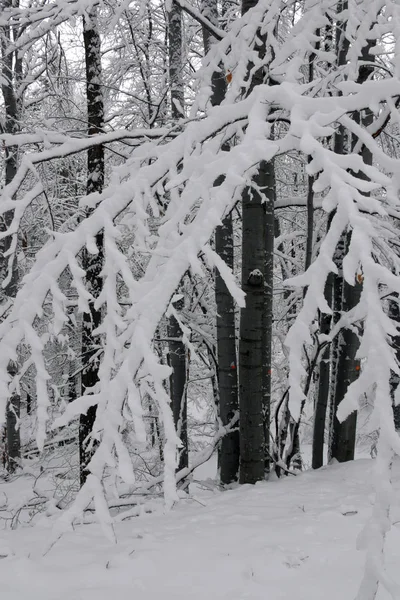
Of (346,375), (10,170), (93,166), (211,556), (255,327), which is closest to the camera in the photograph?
(211,556)

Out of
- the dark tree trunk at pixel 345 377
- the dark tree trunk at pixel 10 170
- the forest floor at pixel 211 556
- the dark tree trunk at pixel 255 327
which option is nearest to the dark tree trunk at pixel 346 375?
the dark tree trunk at pixel 345 377

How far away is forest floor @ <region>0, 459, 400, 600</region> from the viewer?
245 centimetres

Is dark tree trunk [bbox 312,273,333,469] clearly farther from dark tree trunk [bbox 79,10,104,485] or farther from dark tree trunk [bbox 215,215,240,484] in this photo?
dark tree trunk [bbox 79,10,104,485]

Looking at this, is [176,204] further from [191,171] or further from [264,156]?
[264,156]

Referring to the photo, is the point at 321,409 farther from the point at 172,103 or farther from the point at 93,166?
the point at 172,103

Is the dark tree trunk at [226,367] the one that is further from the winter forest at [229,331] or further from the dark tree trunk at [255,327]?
the dark tree trunk at [255,327]

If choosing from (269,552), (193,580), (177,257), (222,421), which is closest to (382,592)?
(269,552)

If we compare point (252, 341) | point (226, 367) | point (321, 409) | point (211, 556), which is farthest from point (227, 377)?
point (211, 556)

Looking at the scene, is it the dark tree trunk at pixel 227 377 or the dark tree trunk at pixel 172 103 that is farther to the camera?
the dark tree trunk at pixel 172 103

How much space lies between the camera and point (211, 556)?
2.78 metres

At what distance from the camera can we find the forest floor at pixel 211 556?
2453 millimetres


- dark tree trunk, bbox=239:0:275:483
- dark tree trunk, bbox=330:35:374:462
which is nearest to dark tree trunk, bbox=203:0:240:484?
dark tree trunk, bbox=239:0:275:483

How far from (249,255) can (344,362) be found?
1746 mm

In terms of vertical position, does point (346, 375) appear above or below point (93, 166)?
below
